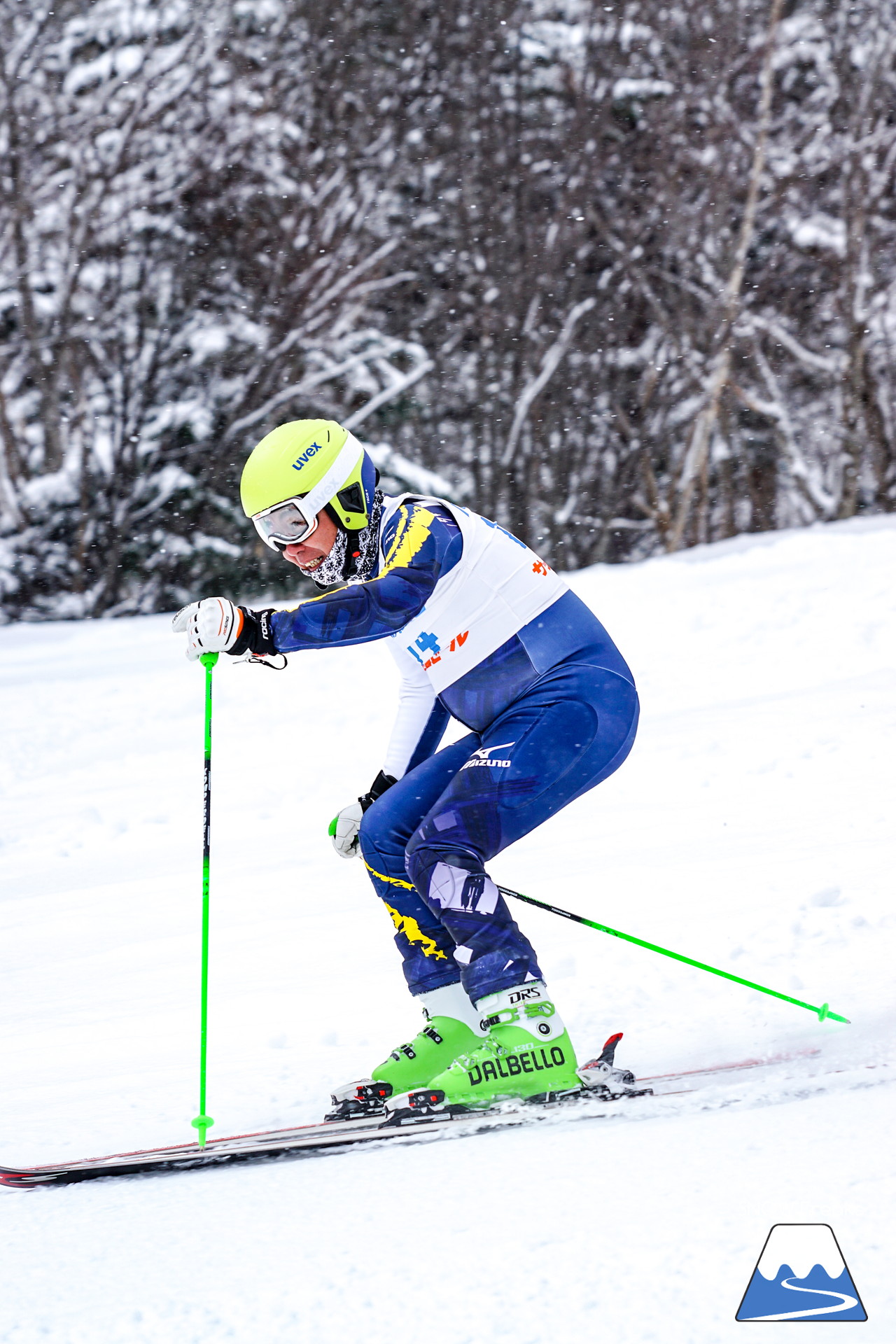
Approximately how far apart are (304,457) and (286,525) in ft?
0.58

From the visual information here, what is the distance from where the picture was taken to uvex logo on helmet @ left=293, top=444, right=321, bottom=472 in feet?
10.1

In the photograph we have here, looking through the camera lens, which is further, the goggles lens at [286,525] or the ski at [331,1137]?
the goggles lens at [286,525]

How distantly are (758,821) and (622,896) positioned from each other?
3.37 feet

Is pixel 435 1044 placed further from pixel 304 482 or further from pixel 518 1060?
pixel 304 482

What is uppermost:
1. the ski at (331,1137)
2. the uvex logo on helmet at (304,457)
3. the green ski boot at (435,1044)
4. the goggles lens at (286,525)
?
the uvex logo on helmet at (304,457)

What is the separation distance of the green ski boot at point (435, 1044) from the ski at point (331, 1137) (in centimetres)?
24

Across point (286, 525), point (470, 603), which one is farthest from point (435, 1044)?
point (286, 525)

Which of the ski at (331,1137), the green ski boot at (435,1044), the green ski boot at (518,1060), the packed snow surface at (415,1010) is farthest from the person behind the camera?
the green ski boot at (435,1044)

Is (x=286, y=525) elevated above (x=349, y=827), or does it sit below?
above

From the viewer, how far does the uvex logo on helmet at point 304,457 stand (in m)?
3.07

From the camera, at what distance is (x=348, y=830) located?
11.2 ft

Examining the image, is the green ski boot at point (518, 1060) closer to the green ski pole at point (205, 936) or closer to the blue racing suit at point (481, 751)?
the blue racing suit at point (481, 751)

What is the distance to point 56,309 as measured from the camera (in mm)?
13828

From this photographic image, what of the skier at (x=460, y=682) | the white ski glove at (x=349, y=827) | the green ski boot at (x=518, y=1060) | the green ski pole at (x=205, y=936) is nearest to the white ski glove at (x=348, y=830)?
the white ski glove at (x=349, y=827)
